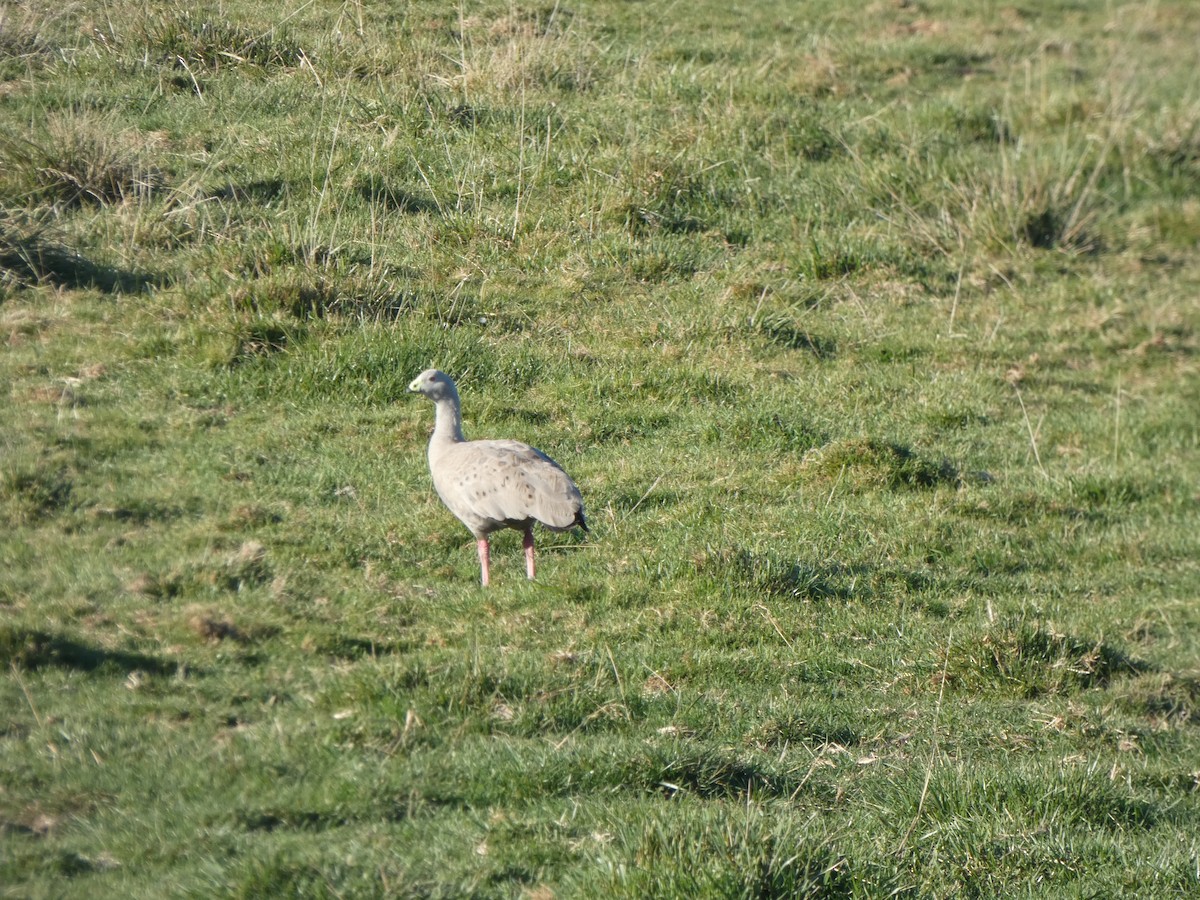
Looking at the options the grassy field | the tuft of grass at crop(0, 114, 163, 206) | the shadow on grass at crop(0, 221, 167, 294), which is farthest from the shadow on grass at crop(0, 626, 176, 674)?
the tuft of grass at crop(0, 114, 163, 206)

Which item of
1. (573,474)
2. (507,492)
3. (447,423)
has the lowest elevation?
(573,474)

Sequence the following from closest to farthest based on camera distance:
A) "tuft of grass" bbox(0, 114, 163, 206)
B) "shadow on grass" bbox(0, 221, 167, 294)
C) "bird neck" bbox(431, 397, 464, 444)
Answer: "bird neck" bbox(431, 397, 464, 444) < "shadow on grass" bbox(0, 221, 167, 294) < "tuft of grass" bbox(0, 114, 163, 206)

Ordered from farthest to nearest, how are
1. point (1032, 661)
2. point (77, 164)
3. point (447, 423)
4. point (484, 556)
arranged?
point (77, 164) < point (1032, 661) < point (447, 423) < point (484, 556)

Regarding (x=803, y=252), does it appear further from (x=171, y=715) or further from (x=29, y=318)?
→ (x=171, y=715)

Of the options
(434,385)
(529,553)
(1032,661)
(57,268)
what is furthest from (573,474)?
(57,268)

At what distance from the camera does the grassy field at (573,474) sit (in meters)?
5.78

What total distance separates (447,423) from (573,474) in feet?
4.30

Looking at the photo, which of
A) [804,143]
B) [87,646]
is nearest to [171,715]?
[87,646]

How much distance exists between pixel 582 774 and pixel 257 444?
9.95ft

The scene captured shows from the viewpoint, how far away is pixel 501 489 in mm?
7457

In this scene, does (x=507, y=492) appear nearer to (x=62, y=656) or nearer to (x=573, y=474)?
(x=573, y=474)

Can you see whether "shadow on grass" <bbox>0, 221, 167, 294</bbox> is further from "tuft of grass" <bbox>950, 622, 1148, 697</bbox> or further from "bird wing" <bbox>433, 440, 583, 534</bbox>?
"tuft of grass" <bbox>950, 622, 1148, 697</bbox>

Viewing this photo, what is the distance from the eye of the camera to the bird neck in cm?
804

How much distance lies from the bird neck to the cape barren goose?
131 millimetres
